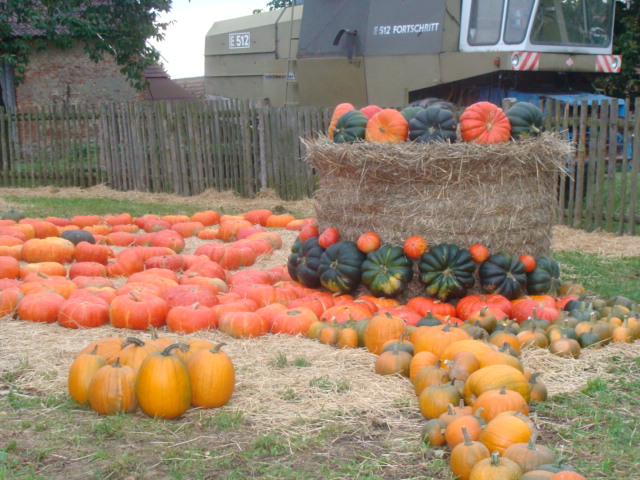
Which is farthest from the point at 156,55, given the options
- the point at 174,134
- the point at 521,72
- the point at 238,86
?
the point at 521,72

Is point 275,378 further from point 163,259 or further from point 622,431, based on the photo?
point 163,259

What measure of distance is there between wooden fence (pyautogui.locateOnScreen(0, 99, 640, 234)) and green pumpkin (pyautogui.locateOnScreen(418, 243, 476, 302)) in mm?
5243

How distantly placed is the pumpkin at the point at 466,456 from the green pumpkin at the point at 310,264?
349 cm

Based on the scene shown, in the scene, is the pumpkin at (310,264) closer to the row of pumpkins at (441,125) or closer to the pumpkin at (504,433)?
the row of pumpkins at (441,125)

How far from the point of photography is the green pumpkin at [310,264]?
6.60m

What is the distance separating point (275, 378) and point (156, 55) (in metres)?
17.0

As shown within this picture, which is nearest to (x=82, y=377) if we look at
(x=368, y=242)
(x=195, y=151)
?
(x=368, y=242)

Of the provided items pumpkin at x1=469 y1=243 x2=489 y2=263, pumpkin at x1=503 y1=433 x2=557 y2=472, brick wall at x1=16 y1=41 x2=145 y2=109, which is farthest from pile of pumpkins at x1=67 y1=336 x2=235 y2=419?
brick wall at x1=16 y1=41 x2=145 y2=109

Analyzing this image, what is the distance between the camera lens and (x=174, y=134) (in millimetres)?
15062

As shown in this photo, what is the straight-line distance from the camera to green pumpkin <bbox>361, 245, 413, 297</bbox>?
20.0 ft

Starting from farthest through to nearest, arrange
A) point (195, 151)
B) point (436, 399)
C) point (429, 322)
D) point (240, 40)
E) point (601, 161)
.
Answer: point (240, 40) → point (195, 151) → point (601, 161) → point (429, 322) → point (436, 399)

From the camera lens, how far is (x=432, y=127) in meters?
6.21

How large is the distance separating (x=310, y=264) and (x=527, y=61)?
5.85 meters

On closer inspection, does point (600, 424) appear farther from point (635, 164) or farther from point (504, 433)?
point (635, 164)
